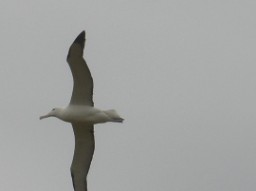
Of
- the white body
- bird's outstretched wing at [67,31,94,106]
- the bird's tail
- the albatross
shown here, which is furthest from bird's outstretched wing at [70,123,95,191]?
the bird's tail

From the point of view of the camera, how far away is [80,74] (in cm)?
3538

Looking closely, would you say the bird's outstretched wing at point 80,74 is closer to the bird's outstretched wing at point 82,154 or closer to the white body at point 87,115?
the white body at point 87,115

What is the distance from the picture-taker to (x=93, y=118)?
1410 inches

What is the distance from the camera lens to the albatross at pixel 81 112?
3516cm

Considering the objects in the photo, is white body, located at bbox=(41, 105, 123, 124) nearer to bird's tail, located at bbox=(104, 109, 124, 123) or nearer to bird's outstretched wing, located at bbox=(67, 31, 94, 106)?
bird's tail, located at bbox=(104, 109, 124, 123)

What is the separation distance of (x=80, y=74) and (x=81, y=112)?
1.19 m

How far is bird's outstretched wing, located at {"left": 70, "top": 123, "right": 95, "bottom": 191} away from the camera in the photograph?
123ft

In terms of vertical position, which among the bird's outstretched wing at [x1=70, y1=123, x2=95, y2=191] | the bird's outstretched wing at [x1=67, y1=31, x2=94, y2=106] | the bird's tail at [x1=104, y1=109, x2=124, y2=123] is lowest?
the bird's outstretched wing at [x1=70, y1=123, x2=95, y2=191]

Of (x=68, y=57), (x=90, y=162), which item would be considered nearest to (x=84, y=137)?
(x=90, y=162)

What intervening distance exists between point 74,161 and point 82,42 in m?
4.54

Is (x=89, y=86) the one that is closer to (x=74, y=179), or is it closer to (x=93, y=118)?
(x=93, y=118)

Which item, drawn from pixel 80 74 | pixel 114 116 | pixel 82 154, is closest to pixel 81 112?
pixel 114 116

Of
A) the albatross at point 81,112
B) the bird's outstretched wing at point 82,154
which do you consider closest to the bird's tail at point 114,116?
the albatross at point 81,112

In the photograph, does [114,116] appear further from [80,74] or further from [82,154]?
[82,154]
